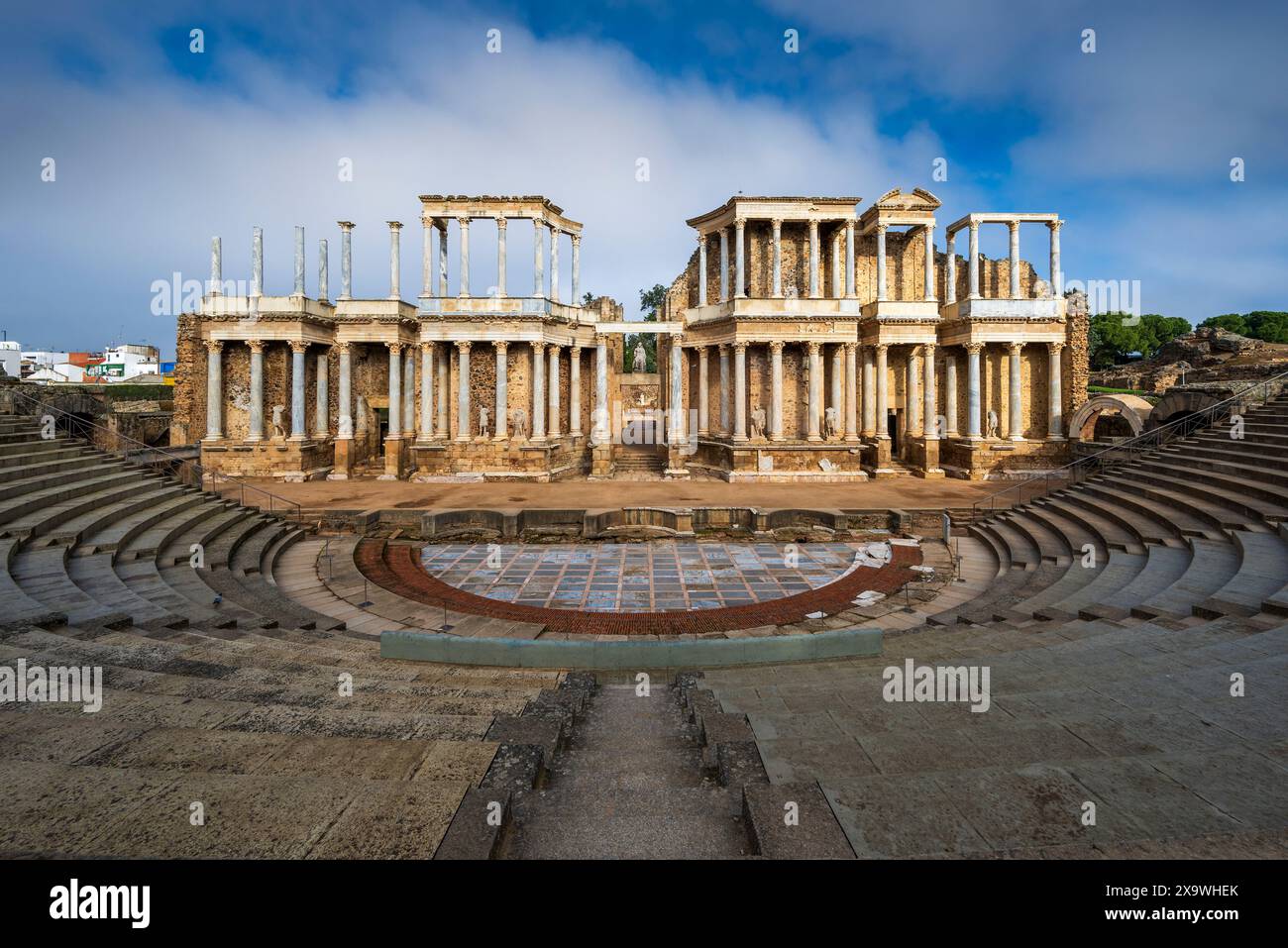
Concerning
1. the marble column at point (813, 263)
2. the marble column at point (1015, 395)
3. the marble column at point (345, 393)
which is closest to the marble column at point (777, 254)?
the marble column at point (813, 263)

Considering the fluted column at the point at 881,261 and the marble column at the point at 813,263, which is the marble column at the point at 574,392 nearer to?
the marble column at the point at 813,263

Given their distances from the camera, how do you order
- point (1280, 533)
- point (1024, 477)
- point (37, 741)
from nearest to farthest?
point (37, 741), point (1280, 533), point (1024, 477)

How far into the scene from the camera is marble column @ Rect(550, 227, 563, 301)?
31297 millimetres

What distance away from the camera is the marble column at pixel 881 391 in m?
31.8

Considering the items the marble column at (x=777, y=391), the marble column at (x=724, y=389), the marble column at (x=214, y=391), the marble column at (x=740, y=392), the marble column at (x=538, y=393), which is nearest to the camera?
the marble column at (x=740, y=392)

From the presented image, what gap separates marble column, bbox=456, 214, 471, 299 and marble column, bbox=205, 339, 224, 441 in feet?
39.5

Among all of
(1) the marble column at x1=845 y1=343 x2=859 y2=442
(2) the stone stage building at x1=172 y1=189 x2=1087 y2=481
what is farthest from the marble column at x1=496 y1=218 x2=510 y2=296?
(1) the marble column at x1=845 y1=343 x2=859 y2=442

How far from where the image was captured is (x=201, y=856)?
284cm

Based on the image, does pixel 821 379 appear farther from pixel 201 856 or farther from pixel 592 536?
pixel 201 856

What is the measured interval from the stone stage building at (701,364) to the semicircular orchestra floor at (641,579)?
39.8ft
